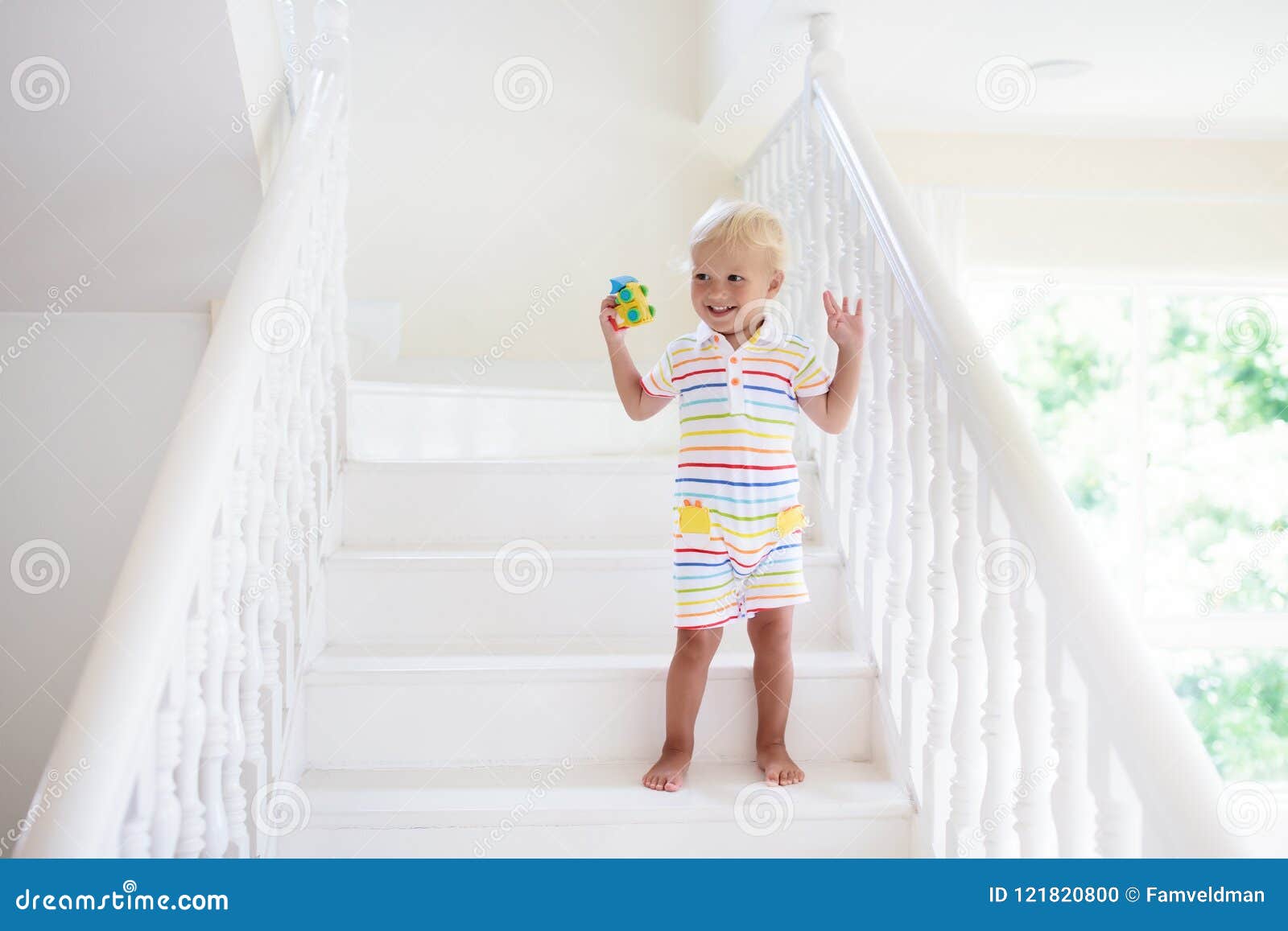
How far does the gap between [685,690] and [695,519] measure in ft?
0.92

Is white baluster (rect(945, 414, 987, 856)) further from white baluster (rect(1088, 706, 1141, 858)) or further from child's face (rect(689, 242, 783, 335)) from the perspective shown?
child's face (rect(689, 242, 783, 335))

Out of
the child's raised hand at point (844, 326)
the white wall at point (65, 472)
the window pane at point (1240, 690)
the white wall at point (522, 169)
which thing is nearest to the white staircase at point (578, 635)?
the child's raised hand at point (844, 326)

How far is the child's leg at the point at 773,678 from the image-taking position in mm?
1730

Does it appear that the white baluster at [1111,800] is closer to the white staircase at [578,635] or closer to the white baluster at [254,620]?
the white staircase at [578,635]

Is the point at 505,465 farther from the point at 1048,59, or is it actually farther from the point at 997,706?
the point at 1048,59

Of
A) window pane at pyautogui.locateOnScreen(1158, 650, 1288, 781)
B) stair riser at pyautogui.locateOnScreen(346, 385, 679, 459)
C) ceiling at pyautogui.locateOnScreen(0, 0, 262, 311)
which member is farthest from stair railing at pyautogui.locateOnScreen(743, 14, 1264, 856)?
window pane at pyautogui.locateOnScreen(1158, 650, 1288, 781)

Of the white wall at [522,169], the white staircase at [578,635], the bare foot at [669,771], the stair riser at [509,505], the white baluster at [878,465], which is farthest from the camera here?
the white wall at [522,169]

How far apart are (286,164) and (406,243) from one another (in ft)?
5.40

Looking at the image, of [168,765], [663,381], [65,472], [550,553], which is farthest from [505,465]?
[65,472]

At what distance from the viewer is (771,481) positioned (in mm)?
1727

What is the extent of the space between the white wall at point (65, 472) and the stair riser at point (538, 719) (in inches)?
62.7
